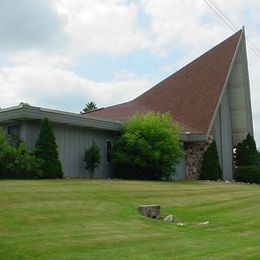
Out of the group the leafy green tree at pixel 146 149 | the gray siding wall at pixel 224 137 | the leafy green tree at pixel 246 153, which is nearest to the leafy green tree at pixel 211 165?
the gray siding wall at pixel 224 137

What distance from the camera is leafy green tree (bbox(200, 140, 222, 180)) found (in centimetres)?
3148

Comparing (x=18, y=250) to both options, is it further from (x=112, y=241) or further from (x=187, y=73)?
(x=187, y=73)

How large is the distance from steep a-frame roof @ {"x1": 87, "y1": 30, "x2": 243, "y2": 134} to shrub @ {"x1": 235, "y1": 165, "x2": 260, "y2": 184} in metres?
4.57

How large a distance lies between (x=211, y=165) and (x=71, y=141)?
1100 cm

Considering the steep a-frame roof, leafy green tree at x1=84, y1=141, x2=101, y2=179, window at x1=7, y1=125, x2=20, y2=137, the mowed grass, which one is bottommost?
the mowed grass

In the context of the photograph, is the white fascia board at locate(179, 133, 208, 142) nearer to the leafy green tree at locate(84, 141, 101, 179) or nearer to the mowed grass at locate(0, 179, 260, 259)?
the leafy green tree at locate(84, 141, 101, 179)

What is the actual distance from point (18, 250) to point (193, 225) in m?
6.17

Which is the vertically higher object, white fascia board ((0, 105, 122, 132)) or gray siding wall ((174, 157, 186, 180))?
white fascia board ((0, 105, 122, 132))

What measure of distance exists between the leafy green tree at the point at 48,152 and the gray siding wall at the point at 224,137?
16307mm

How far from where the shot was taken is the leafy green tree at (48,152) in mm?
20953

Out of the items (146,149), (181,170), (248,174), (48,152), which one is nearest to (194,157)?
(181,170)

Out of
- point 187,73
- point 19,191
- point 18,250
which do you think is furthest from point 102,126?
point 18,250

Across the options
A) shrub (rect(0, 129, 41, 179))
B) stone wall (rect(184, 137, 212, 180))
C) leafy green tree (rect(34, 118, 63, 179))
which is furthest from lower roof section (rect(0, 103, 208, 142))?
stone wall (rect(184, 137, 212, 180))

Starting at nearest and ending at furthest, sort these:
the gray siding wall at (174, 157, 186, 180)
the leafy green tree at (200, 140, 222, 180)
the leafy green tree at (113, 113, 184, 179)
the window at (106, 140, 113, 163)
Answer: the leafy green tree at (113, 113, 184, 179) → the window at (106, 140, 113, 163) → the gray siding wall at (174, 157, 186, 180) → the leafy green tree at (200, 140, 222, 180)
